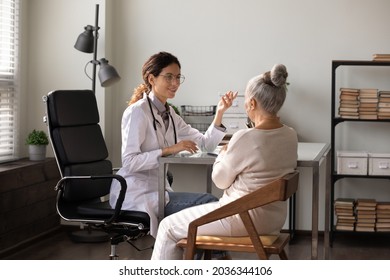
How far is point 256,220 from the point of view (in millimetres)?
3213

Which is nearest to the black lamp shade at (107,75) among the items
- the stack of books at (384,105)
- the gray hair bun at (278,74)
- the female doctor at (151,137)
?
the female doctor at (151,137)

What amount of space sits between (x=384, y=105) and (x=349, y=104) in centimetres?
26

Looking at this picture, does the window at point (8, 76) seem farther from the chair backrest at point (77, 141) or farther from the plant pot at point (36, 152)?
the chair backrest at point (77, 141)

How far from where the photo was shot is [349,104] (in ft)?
18.3

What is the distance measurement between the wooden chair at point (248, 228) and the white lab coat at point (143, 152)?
628 mm

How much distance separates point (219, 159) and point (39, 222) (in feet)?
8.67

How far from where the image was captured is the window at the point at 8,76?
5.43m

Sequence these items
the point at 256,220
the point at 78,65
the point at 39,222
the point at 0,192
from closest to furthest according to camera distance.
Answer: the point at 256,220 < the point at 0,192 < the point at 39,222 < the point at 78,65

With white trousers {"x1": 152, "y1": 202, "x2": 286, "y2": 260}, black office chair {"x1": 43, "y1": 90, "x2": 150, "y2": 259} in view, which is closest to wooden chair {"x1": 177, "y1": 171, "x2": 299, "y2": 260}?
white trousers {"x1": 152, "y1": 202, "x2": 286, "y2": 260}

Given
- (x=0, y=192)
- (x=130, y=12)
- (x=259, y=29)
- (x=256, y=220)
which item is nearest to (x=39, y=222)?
(x=0, y=192)

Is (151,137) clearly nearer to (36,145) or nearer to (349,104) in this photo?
(36,145)

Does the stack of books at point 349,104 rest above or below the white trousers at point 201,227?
above
